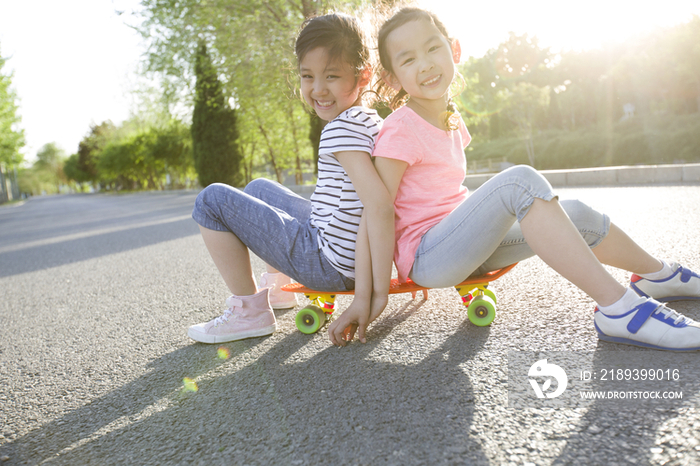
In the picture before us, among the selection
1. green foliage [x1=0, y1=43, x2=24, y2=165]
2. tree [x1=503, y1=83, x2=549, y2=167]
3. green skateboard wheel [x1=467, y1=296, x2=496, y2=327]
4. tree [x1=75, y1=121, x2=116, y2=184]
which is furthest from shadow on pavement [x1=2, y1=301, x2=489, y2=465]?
tree [x1=75, y1=121, x2=116, y2=184]

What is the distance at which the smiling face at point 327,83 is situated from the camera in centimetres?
191

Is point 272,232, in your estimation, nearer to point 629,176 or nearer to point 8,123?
point 629,176

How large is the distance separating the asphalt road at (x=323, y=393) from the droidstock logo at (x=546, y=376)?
8 cm

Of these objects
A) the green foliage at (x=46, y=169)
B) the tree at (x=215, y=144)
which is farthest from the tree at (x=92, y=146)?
the green foliage at (x=46, y=169)

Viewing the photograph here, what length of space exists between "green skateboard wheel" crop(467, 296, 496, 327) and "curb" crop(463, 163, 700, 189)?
7788mm

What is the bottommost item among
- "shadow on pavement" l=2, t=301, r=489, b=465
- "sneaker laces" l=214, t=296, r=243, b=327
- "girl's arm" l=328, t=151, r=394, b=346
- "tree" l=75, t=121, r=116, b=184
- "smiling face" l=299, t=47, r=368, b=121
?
"shadow on pavement" l=2, t=301, r=489, b=465

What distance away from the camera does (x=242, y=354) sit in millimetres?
2096

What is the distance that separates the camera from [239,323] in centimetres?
224

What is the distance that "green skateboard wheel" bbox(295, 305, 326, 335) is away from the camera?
2248 mm

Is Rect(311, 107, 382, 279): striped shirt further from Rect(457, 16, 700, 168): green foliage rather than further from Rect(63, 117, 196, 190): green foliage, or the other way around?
Rect(63, 117, 196, 190): green foliage

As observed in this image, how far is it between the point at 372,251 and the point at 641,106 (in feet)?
112

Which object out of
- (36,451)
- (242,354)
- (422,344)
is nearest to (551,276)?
(422,344)

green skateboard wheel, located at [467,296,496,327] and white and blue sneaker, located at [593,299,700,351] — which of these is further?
green skateboard wheel, located at [467,296,496,327]

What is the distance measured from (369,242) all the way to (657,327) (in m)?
1.01
